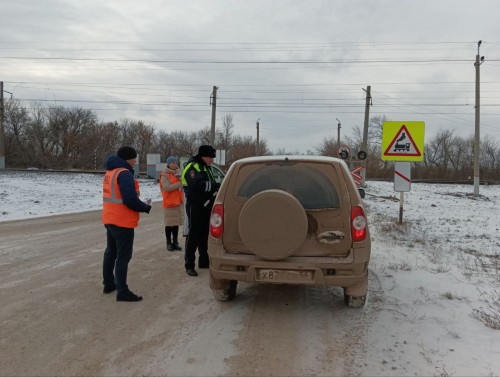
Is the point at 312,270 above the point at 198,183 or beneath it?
beneath

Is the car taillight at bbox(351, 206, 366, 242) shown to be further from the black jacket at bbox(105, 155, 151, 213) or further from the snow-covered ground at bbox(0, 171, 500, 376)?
the black jacket at bbox(105, 155, 151, 213)

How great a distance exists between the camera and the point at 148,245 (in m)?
8.48

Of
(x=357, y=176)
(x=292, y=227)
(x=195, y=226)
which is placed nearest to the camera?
(x=292, y=227)

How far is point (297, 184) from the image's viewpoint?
4488 mm

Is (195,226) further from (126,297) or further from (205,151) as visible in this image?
(126,297)

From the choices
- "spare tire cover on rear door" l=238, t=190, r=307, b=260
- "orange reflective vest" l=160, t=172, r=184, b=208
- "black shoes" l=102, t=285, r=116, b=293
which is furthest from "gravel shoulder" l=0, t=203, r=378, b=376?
"orange reflective vest" l=160, t=172, r=184, b=208

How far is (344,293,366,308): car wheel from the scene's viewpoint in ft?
15.1

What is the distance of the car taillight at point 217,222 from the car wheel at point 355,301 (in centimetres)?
154

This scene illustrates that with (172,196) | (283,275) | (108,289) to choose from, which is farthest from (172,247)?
(283,275)

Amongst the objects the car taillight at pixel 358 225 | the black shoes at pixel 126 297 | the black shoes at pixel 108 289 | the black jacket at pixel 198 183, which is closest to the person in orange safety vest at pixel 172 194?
the black jacket at pixel 198 183

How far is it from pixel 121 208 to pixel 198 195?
1359 mm

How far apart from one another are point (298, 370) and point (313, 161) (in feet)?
6.87

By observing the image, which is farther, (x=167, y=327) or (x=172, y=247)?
(x=172, y=247)

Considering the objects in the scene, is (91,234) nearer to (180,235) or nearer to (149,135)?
(180,235)
